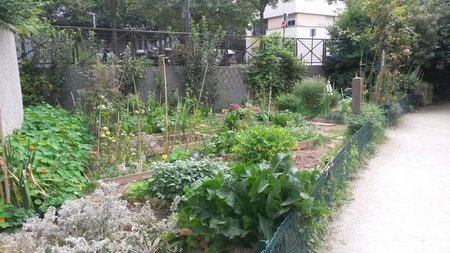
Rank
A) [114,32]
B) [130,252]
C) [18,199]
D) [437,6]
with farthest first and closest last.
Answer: [437,6] → [114,32] → [18,199] → [130,252]

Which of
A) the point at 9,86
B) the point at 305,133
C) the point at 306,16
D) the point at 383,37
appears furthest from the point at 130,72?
the point at 306,16

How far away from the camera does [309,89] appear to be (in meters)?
10.1

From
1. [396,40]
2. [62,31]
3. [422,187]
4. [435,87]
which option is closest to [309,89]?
[396,40]

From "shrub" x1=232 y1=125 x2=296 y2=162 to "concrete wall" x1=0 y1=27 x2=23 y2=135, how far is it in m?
2.90

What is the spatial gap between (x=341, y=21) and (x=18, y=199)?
14622mm

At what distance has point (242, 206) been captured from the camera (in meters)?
2.71

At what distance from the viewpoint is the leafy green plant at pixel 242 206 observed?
2623 millimetres

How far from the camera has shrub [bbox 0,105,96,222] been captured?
3.45m

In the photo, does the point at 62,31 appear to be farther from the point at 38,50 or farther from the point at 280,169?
the point at 280,169

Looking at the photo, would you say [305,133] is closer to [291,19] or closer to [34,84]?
[34,84]

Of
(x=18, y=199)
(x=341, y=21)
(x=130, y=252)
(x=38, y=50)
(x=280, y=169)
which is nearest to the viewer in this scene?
(x=130, y=252)

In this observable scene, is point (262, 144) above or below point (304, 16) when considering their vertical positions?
below

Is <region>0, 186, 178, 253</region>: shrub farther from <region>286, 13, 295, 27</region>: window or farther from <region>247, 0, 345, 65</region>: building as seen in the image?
<region>286, 13, 295, 27</region>: window

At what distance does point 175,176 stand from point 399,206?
274 centimetres
